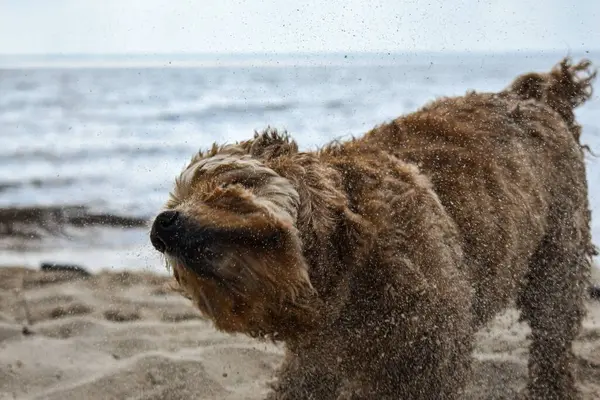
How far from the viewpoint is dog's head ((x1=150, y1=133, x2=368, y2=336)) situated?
2.75m

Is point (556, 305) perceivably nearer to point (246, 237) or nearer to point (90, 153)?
point (246, 237)

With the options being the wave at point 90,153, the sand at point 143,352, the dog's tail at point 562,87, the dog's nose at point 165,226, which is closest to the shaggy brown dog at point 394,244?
the dog's nose at point 165,226

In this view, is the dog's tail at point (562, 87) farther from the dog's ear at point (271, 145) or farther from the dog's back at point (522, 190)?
the dog's ear at point (271, 145)

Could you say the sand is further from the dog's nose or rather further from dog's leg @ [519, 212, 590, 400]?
the dog's nose

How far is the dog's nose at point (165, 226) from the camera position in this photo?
2.76 meters

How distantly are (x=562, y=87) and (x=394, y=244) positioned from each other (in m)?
2.55

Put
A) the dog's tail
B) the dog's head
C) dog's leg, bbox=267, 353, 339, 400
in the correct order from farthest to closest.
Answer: the dog's tail < dog's leg, bbox=267, 353, 339, 400 < the dog's head

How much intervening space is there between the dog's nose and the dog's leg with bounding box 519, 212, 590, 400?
8.84 ft

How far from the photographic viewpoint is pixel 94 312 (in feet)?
Answer: 20.5

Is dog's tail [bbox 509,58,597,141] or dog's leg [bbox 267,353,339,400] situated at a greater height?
dog's tail [bbox 509,58,597,141]

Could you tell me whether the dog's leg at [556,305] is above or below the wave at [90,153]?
above

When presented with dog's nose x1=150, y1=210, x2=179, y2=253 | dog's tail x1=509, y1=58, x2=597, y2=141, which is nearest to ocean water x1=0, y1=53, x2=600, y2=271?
dog's tail x1=509, y1=58, x2=597, y2=141

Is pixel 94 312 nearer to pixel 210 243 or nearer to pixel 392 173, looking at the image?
pixel 392 173

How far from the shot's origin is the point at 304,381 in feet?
12.2
